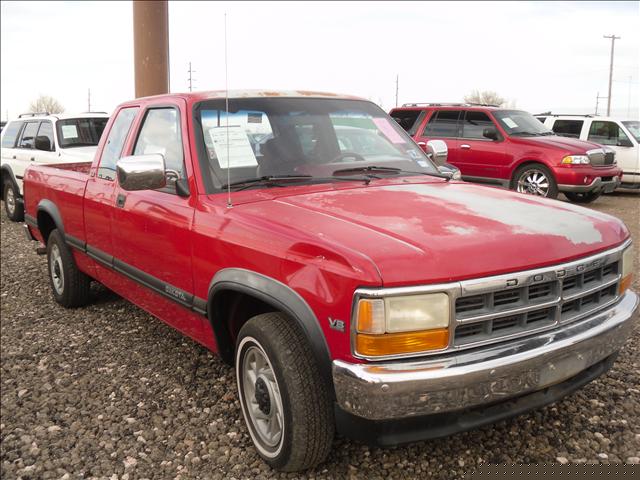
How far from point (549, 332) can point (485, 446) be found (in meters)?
0.79

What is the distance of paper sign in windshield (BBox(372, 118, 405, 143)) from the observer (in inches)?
162

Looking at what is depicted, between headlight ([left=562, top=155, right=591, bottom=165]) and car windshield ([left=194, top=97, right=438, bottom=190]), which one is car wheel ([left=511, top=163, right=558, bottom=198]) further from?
car windshield ([left=194, top=97, right=438, bottom=190])

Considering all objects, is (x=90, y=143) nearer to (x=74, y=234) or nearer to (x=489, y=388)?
(x=74, y=234)

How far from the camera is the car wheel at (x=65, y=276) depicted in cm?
523

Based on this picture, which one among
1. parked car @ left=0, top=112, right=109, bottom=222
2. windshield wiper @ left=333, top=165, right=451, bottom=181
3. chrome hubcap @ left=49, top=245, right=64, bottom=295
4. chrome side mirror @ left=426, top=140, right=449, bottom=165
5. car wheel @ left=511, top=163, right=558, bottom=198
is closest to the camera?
windshield wiper @ left=333, top=165, right=451, bottom=181

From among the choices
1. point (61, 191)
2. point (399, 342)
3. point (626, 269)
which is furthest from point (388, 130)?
point (61, 191)

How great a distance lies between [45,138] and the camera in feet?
32.9

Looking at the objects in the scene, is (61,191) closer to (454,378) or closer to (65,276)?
(65,276)

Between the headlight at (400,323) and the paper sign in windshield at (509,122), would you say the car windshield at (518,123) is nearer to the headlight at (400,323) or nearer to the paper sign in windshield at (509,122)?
the paper sign in windshield at (509,122)

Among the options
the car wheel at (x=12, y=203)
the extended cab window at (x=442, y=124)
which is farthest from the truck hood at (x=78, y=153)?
the extended cab window at (x=442, y=124)

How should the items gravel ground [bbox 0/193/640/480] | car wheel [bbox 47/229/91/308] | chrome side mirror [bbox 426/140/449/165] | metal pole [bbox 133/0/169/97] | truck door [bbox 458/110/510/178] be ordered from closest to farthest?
gravel ground [bbox 0/193/640/480] → chrome side mirror [bbox 426/140/449/165] → car wheel [bbox 47/229/91/308] → metal pole [bbox 133/0/169/97] → truck door [bbox 458/110/510/178]

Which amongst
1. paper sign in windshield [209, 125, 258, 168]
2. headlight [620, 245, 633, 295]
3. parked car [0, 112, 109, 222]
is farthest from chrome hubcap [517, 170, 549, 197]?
paper sign in windshield [209, 125, 258, 168]

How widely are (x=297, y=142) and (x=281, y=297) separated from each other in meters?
1.31

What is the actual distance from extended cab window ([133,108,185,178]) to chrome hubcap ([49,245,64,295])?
1.79 meters
